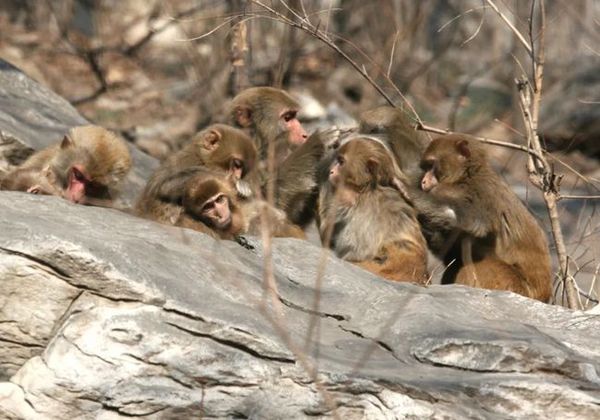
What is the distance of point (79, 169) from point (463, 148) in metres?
Answer: 2.55

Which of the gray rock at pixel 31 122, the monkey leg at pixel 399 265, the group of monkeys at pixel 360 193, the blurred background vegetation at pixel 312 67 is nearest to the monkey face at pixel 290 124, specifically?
the group of monkeys at pixel 360 193

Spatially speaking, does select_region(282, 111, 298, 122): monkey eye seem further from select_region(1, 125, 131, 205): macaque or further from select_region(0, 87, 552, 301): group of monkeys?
select_region(1, 125, 131, 205): macaque

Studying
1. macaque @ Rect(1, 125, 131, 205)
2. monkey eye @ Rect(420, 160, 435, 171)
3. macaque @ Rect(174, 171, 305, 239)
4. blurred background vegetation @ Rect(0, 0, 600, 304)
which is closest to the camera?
macaque @ Rect(174, 171, 305, 239)

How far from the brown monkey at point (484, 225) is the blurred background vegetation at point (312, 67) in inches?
193

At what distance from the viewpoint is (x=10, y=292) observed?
18.6 feet

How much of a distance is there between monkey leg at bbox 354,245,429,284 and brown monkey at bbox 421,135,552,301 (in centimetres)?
41

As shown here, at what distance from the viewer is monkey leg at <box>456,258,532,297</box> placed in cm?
812

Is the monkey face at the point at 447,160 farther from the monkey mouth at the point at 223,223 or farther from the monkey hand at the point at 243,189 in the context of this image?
the monkey mouth at the point at 223,223

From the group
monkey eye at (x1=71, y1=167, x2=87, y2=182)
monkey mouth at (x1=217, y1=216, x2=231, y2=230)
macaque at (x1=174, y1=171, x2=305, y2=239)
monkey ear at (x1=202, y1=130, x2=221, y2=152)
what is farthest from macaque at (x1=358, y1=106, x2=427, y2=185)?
monkey eye at (x1=71, y1=167, x2=87, y2=182)

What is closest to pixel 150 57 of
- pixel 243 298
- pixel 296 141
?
pixel 296 141

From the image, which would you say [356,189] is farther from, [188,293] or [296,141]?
[188,293]

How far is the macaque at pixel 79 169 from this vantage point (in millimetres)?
8109

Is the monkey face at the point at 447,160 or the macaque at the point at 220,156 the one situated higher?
the monkey face at the point at 447,160

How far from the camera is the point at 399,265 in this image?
780 centimetres
